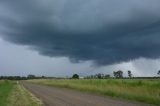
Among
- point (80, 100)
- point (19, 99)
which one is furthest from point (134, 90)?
point (19, 99)

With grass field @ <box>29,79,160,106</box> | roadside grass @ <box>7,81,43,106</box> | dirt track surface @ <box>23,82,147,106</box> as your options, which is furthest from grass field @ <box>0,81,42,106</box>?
grass field @ <box>29,79,160,106</box>

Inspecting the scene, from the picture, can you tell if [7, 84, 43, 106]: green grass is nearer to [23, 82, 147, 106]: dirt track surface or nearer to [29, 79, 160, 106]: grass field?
[23, 82, 147, 106]: dirt track surface

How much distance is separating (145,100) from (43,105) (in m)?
9.12

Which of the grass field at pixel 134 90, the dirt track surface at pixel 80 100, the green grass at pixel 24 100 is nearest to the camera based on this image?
the dirt track surface at pixel 80 100

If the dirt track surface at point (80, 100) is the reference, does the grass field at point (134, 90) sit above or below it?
above

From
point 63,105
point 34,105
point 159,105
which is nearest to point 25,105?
point 34,105

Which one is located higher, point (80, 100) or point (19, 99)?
point (19, 99)

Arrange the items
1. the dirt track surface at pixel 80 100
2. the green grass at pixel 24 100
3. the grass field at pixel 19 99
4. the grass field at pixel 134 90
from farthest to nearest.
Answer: the grass field at pixel 134 90 < the grass field at pixel 19 99 < the green grass at pixel 24 100 < the dirt track surface at pixel 80 100

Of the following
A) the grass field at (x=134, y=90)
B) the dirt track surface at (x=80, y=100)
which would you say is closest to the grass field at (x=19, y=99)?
the dirt track surface at (x=80, y=100)

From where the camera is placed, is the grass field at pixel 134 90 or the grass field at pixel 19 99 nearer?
the grass field at pixel 19 99

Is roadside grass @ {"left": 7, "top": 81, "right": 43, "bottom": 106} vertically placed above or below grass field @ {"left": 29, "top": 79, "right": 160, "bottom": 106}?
below

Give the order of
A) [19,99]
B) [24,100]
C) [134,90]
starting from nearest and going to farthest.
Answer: [24,100]
[19,99]
[134,90]

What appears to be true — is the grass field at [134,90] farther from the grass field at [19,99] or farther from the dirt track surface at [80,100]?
the grass field at [19,99]

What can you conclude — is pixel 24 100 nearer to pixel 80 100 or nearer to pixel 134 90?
pixel 80 100
